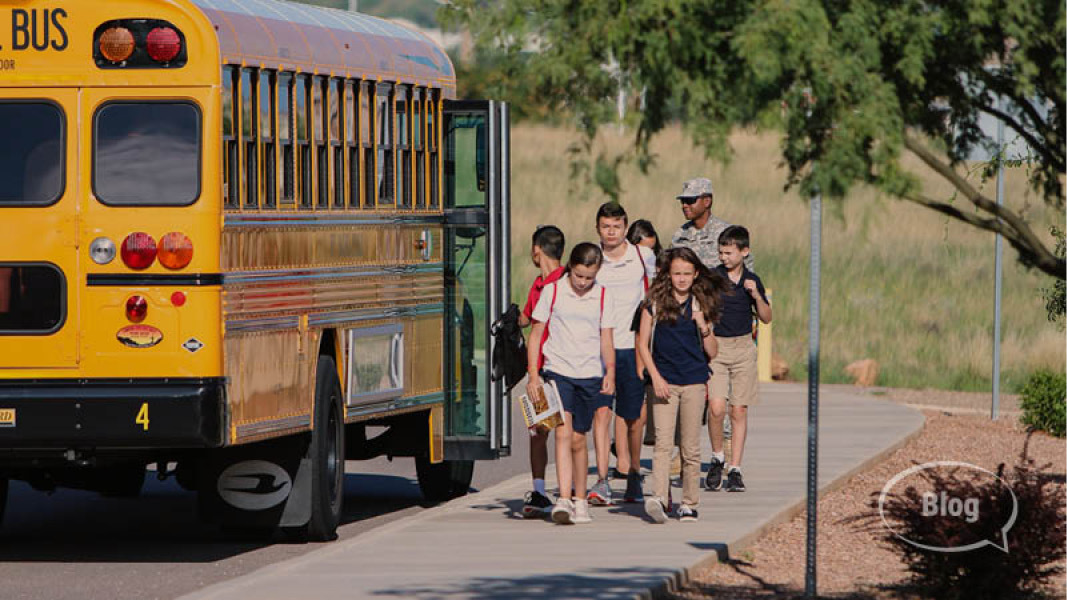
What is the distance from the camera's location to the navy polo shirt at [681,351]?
44.2 ft

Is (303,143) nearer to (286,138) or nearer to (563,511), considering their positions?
(286,138)

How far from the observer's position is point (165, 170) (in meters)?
11.8

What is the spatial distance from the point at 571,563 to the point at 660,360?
2.26m

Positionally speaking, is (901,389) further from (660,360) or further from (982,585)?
(982,585)

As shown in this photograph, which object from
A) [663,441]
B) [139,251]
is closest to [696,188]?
[663,441]

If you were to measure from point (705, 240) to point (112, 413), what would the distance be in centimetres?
492

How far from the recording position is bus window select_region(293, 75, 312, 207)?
12994mm

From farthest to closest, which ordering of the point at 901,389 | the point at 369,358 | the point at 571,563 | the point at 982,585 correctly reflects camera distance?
the point at 901,389
the point at 369,358
the point at 571,563
the point at 982,585

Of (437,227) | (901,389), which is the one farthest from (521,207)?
(437,227)

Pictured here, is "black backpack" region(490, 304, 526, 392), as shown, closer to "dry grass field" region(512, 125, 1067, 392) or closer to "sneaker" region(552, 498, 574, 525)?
"sneaker" region(552, 498, 574, 525)

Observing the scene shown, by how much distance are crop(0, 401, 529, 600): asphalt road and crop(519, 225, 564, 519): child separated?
1.11 metres

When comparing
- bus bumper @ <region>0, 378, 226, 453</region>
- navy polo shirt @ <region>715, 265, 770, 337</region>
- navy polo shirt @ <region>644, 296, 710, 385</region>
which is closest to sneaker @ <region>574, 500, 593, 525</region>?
navy polo shirt @ <region>644, 296, 710, 385</region>

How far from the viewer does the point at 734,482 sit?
15008 millimetres

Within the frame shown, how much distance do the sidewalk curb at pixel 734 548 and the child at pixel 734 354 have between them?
0.73m
